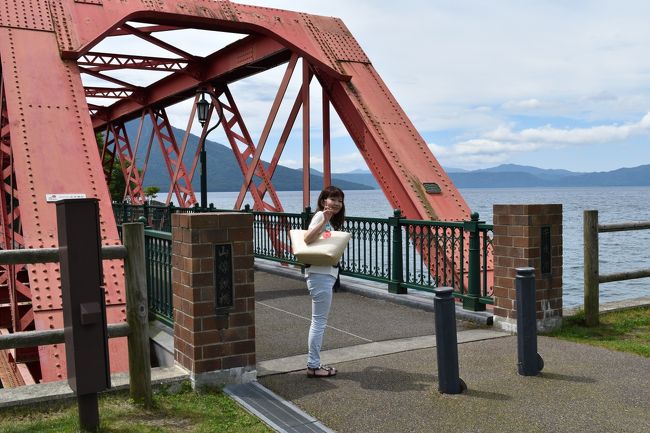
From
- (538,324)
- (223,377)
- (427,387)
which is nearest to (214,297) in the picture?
(223,377)

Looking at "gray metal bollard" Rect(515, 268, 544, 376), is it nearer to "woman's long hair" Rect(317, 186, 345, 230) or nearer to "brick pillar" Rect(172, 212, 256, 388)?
"woman's long hair" Rect(317, 186, 345, 230)

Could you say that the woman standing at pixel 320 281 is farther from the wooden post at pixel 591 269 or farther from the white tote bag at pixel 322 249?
the wooden post at pixel 591 269

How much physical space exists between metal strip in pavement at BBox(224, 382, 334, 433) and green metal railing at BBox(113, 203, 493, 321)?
2.09 metres

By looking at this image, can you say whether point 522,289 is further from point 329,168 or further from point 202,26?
point 202,26

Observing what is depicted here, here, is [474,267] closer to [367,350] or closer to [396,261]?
[396,261]

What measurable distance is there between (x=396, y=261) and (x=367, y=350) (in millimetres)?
3335

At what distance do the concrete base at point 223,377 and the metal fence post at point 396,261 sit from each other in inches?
176

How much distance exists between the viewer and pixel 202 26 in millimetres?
12992

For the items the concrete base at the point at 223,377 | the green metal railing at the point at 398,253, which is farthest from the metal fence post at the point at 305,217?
the concrete base at the point at 223,377

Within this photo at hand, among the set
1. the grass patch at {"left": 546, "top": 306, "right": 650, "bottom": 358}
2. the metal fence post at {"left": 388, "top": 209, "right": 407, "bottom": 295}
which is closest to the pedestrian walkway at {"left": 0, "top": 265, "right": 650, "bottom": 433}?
the grass patch at {"left": 546, "top": 306, "right": 650, "bottom": 358}

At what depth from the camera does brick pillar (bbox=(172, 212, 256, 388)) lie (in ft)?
17.0

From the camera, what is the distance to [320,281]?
536 cm

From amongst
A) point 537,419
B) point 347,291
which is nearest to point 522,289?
Answer: point 537,419

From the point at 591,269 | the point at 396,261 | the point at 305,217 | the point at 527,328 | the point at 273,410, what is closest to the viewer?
the point at 273,410
